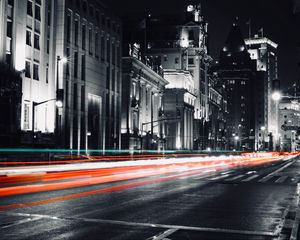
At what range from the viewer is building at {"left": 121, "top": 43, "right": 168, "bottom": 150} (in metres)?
83.3

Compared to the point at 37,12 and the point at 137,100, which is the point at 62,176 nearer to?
the point at 37,12

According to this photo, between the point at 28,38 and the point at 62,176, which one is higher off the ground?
the point at 28,38

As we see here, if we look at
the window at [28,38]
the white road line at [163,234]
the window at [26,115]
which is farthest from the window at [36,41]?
the white road line at [163,234]

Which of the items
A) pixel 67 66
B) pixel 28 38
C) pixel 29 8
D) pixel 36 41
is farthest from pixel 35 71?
pixel 67 66

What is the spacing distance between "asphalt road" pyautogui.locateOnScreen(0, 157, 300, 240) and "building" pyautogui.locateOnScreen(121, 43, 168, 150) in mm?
59052

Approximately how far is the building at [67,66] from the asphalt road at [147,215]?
2236cm

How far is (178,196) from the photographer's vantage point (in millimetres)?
16844

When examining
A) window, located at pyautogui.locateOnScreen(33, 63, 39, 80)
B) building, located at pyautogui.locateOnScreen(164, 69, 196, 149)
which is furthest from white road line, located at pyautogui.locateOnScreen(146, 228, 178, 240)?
building, located at pyautogui.locateOnScreen(164, 69, 196, 149)

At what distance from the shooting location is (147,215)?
12.0 meters

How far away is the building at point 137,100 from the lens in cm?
8330

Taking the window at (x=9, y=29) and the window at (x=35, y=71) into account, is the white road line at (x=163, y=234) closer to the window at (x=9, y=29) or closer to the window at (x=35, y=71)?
the window at (x=9, y=29)

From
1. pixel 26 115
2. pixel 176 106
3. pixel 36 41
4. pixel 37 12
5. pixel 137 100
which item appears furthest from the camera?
pixel 176 106

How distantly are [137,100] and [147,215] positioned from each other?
251 feet

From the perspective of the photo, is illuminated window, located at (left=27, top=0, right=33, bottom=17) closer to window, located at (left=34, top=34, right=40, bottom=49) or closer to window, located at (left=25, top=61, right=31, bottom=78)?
window, located at (left=34, top=34, right=40, bottom=49)
